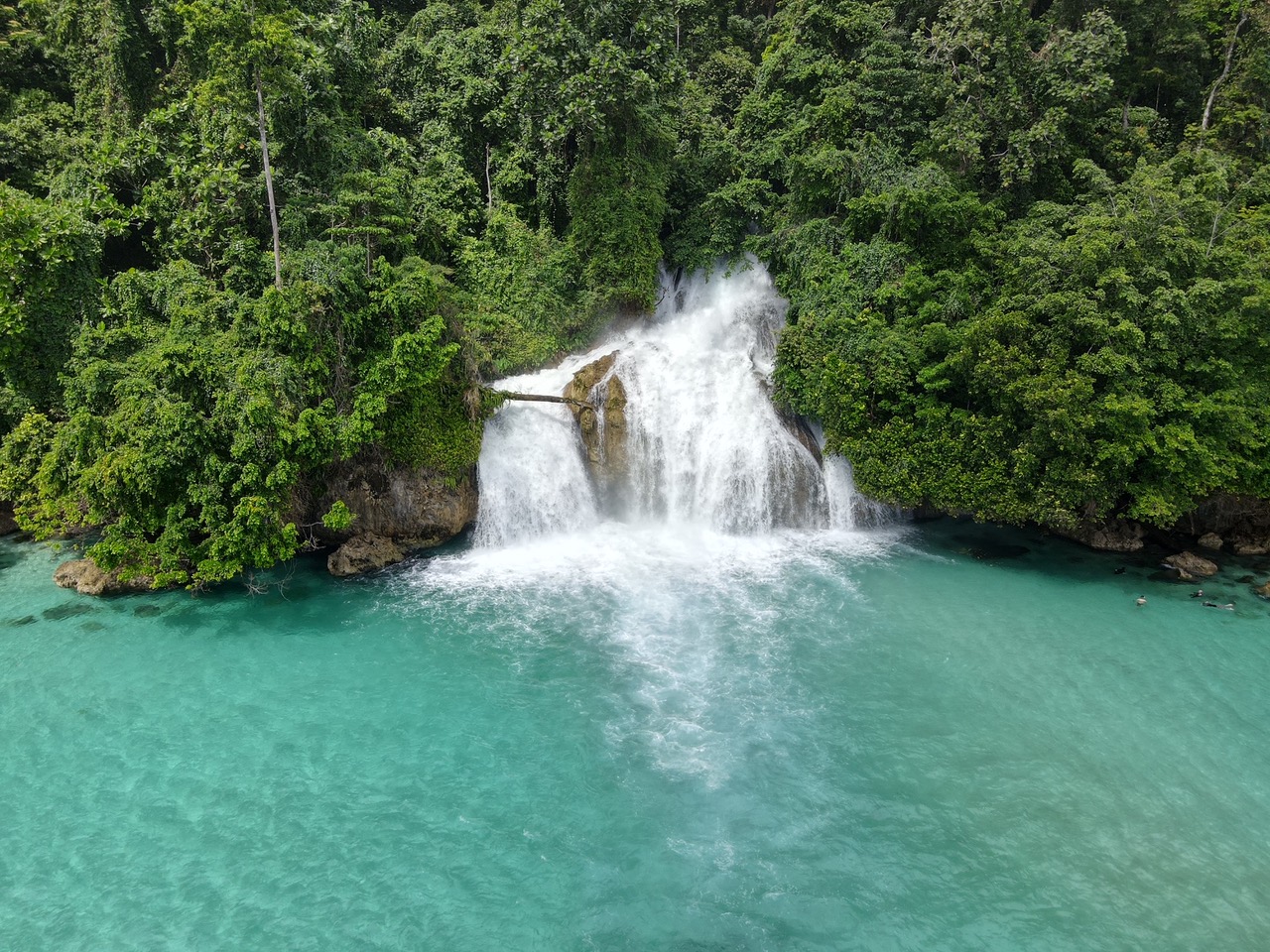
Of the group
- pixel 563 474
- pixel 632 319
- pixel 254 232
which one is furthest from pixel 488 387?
pixel 254 232

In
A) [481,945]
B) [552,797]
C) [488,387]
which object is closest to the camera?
[481,945]

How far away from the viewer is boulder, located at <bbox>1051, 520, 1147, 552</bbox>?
55.9ft

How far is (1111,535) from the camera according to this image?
56.1 ft

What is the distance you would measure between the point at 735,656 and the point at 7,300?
57.8 ft

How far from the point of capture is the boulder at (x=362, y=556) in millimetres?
15930

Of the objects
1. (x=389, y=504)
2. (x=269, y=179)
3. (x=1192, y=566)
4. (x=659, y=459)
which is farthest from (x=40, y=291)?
(x=1192, y=566)

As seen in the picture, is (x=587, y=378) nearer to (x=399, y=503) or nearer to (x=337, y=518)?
(x=399, y=503)

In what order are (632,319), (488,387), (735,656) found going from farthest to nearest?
(632,319)
(488,387)
(735,656)

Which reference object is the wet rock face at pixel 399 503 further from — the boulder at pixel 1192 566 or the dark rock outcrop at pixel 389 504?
the boulder at pixel 1192 566

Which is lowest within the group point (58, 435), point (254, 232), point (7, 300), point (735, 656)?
point (735, 656)

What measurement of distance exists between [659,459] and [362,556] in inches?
309

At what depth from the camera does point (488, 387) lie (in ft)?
56.4

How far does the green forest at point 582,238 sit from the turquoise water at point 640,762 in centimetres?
239

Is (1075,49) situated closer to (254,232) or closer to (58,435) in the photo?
(254,232)
